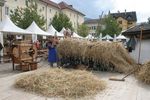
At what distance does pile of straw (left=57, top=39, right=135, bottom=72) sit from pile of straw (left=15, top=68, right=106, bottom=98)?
3.51 metres

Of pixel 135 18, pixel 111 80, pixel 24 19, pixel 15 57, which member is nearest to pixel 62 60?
pixel 15 57

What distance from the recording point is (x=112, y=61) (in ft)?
40.2

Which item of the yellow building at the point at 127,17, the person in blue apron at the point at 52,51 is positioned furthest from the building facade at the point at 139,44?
the yellow building at the point at 127,17

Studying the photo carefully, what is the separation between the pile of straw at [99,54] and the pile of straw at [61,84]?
3.51 m

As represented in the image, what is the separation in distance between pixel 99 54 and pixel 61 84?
4678 mm

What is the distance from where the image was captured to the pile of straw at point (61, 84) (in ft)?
24.4

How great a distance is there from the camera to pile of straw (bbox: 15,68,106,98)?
293 inches

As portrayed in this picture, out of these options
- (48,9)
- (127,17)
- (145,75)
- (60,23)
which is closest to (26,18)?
(60,23)

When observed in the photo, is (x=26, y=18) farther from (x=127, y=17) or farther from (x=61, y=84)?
(x=127, y=17)

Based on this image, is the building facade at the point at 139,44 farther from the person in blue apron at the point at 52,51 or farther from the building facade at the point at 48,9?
the building facade at the point at 48,9

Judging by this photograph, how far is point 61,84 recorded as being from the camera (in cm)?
795

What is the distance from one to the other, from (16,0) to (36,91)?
37.3 meters

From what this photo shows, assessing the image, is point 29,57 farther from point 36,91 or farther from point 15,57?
point 36,91

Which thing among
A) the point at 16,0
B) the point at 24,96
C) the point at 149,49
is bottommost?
the point at 24,96
